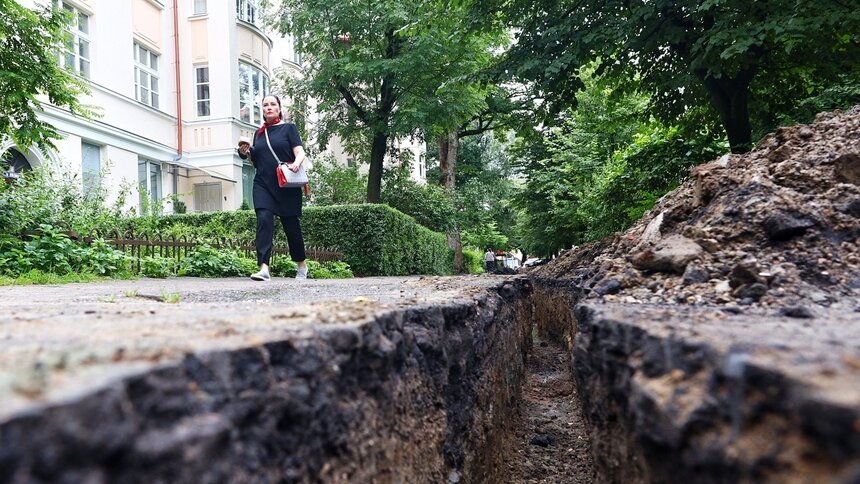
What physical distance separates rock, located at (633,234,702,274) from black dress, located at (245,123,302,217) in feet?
12.3

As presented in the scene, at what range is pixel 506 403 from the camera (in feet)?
13.3

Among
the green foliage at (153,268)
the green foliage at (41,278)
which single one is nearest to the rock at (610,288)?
the green foliage at (41,278)

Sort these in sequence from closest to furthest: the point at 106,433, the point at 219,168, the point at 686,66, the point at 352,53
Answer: the point at 106,433, the point at 686,66, the point at 352,53, the point at 219,168

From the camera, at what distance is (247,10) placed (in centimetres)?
1919

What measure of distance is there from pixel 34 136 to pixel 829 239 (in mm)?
8185

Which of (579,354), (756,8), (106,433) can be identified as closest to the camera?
(106,433)

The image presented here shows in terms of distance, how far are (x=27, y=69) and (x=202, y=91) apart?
10722mm

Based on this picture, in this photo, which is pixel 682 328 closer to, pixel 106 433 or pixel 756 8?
pixel 106 433

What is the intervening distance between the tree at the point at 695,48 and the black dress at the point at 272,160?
3.06 metres

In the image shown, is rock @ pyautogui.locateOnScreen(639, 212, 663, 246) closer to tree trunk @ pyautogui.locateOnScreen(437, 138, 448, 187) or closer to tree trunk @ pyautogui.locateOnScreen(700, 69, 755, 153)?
tree trunk @ pyautogui.locateOnScreen(700, 69, 755, 153)

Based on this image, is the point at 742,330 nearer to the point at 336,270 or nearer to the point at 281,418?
the point at 281,418

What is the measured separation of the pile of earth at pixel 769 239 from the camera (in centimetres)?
202

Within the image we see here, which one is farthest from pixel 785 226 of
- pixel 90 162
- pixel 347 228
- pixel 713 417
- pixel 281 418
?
pixel 90 162

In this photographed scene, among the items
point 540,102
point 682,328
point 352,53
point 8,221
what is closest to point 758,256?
point 682,328
